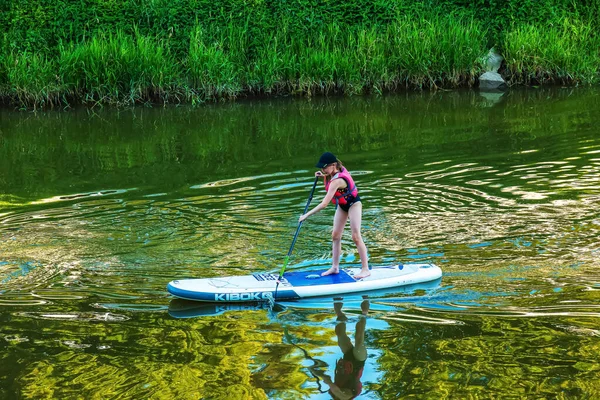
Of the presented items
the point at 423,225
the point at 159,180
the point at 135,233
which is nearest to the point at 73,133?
the point at 159,180

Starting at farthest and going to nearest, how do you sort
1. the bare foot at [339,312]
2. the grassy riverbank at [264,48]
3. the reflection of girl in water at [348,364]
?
the grassy riverbank at [264,48], the bare foot at [339,312], the reflection of girl in water at [348,364]

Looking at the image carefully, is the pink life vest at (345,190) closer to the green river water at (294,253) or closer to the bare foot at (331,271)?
the bare foot at (331,271)

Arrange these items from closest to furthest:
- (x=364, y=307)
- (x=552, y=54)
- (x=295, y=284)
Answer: (x=364, y=307) < (x=295, y=284) < (x=552, y=54)

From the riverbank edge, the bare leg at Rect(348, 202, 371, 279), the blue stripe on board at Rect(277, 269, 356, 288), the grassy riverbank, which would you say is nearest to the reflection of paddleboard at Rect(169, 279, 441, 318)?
the blue stripe on board at Rect(277, 269, 356, 288)

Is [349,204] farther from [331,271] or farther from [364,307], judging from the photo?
[364,307]

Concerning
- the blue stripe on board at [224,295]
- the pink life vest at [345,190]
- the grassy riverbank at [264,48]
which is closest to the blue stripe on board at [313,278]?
the blue stripe on board at [224,295]

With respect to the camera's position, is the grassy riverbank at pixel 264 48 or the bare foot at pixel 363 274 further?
the grassy riverbank at pixel 264 48

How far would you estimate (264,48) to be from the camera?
76.2 feet

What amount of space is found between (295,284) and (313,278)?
316 mm

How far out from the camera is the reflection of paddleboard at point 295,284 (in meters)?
9.07

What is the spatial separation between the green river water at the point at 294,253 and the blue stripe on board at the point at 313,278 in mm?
398

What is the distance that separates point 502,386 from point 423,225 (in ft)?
15.5

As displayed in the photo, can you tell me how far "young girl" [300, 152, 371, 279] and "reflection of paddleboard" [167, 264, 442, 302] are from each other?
0.17m

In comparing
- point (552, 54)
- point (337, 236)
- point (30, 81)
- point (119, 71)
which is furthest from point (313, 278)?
point (552, 54)
